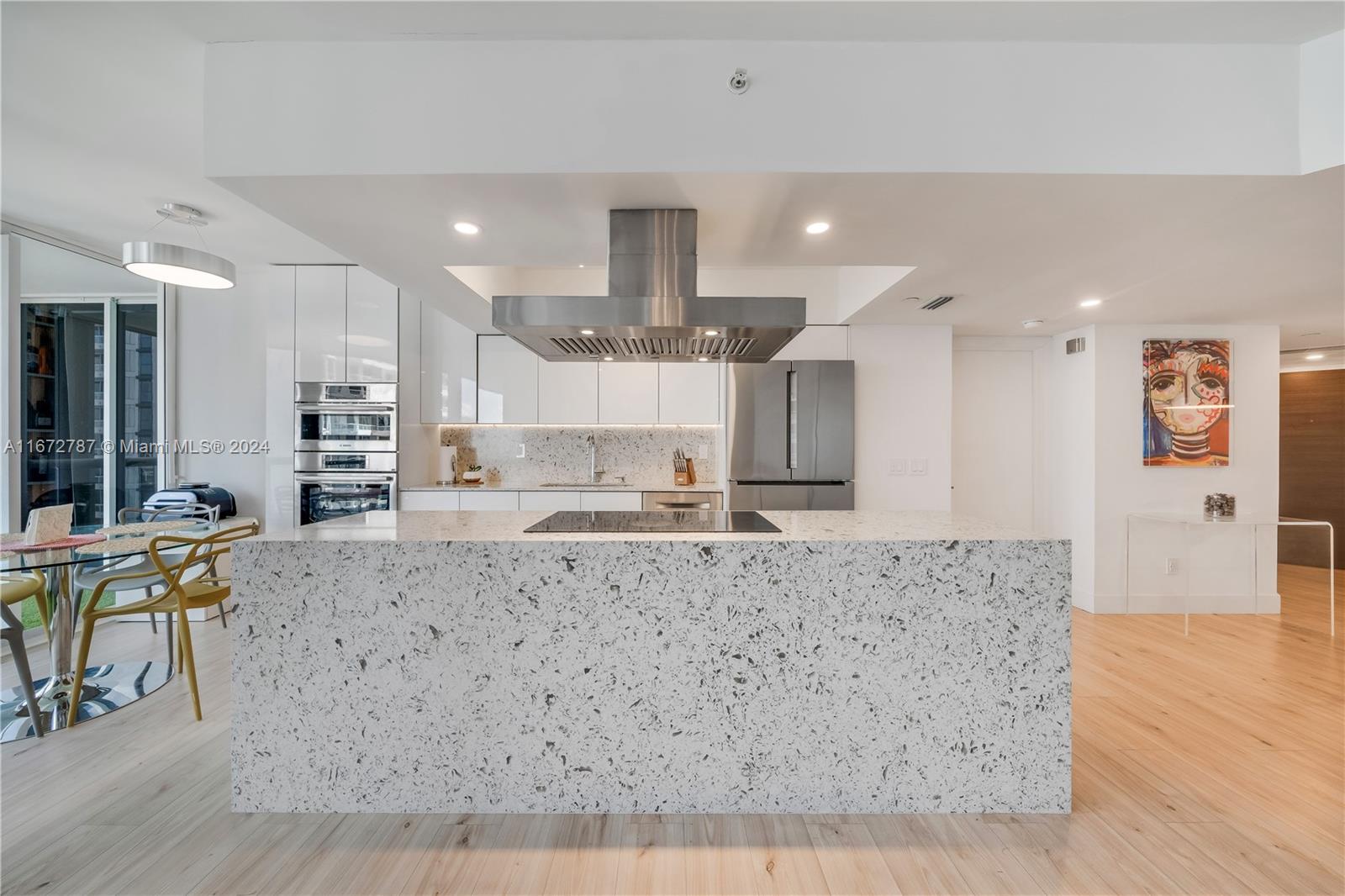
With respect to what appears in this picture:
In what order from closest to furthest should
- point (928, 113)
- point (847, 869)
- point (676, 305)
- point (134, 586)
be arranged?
point (847, 869) → point (928, 113) → point (676, 305) → point (134, 586)

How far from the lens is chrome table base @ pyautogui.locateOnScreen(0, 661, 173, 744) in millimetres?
2658

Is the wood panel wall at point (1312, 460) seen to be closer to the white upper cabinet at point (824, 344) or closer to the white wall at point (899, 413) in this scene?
the white wall at point (899, 413)

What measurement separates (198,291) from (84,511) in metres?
1.82

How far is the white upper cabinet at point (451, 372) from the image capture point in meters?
4.89

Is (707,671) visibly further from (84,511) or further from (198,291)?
(198,291)

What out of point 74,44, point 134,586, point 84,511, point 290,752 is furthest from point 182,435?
point 290,752

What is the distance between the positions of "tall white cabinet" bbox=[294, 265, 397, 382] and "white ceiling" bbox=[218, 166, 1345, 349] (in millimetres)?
1293

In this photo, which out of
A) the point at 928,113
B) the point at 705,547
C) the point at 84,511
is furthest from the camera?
the point at 84,511

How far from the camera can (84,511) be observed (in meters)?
4.27

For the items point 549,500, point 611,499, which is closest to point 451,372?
point 549,500

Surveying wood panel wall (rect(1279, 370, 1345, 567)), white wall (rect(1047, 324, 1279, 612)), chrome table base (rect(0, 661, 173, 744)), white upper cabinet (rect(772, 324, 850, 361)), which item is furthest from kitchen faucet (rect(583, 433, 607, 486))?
wood panel wall (rect(1279, 370, 1345, 567))

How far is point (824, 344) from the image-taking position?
4.50 meters

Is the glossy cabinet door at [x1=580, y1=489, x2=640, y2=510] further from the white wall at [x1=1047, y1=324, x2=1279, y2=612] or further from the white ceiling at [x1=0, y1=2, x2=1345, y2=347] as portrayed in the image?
the white wall at [x1=1047, y1=324, x2=1279, y2=612]

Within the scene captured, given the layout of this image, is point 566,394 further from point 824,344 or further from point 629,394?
point 824,344
